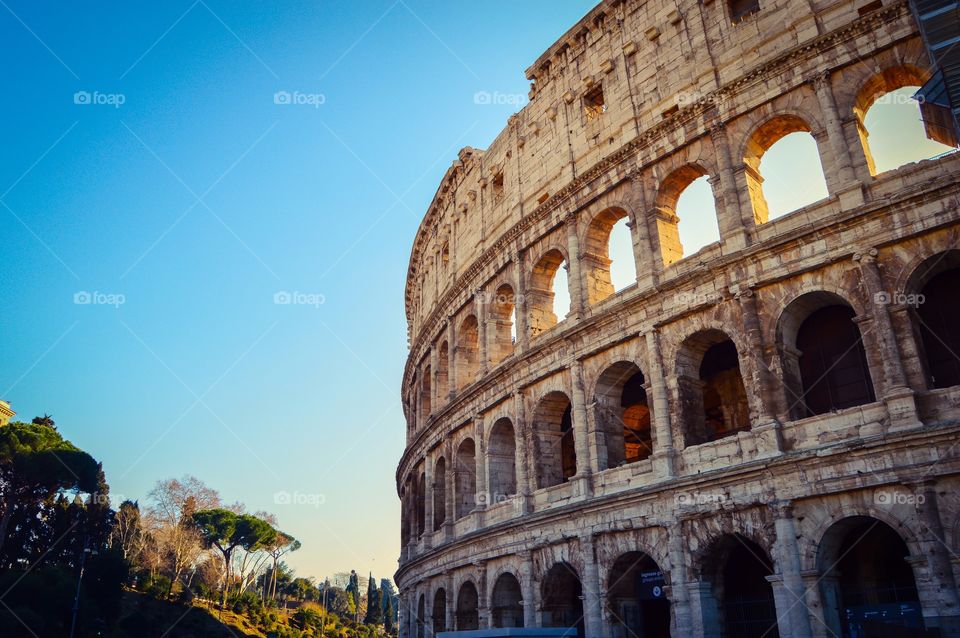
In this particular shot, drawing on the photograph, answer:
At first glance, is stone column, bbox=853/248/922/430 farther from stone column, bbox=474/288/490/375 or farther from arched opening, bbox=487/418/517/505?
stone column, bbox=474/288/490/375

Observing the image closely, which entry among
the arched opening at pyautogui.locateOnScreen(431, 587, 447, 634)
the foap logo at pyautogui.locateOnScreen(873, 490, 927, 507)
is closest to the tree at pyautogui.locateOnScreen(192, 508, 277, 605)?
the arched opening at pyautogui.locateOnScreen(431, 587, 447, 634)

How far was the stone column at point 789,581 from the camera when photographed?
1222cm

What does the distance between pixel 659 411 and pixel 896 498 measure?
483 centimetres

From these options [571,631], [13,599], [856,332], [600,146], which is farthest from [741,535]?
[13,599]

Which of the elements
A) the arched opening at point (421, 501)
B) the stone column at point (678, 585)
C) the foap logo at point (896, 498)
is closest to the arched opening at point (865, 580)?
the foap logo at point (896, 498)

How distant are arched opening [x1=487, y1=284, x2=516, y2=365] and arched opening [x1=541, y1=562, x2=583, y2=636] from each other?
6891 mm

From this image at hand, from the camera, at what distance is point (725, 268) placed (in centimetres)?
1499

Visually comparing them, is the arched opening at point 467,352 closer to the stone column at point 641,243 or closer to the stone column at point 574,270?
the stone column at point 574,270

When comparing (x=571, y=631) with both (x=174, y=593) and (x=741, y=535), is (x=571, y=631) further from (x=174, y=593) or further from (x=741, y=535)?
(x=174, y=593)

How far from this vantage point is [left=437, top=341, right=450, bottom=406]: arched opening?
25.1 meters

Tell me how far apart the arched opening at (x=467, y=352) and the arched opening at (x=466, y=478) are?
220 cm

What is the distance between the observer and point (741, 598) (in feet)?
47.4

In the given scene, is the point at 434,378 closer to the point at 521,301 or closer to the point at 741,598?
the point at 521,301

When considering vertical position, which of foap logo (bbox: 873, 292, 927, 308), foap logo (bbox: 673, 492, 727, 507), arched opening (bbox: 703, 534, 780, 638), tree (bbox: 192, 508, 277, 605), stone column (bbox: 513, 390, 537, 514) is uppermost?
tree (bbox: 192, 508, 277, 605)
